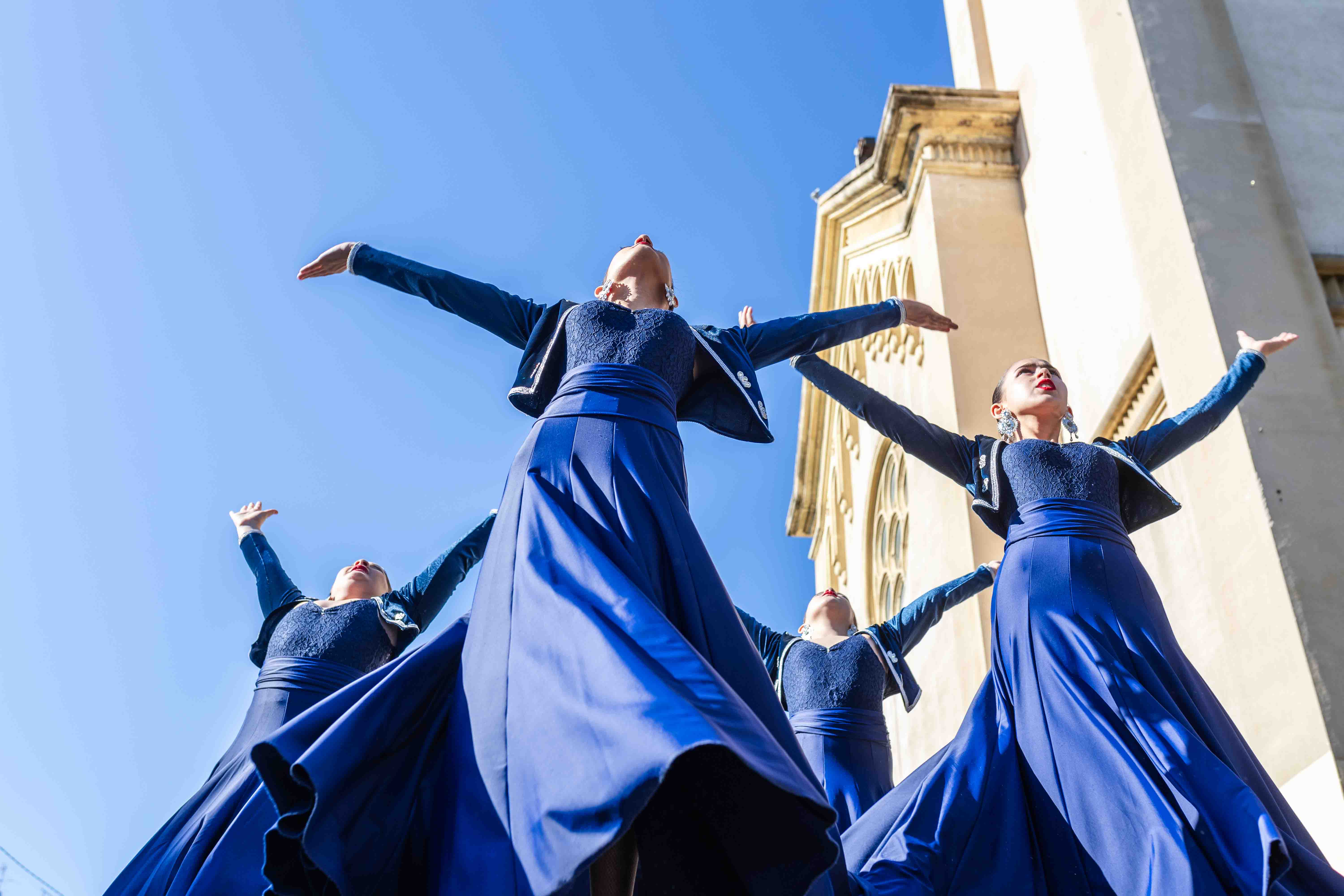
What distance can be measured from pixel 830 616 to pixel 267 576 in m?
3.02

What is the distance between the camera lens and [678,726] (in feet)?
7.86

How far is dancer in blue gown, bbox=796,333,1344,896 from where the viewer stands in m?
Result: 3.41

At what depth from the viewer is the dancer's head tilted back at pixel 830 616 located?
700 centimetres

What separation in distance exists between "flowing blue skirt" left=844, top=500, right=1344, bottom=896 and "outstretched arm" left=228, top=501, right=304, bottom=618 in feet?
11.2

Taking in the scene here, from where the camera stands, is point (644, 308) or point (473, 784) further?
point (644, 308)

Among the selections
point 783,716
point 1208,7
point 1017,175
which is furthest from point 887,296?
point 783,716

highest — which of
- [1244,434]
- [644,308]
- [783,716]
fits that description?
[1244,434]

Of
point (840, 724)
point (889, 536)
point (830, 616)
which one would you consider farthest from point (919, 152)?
point (840, 724)

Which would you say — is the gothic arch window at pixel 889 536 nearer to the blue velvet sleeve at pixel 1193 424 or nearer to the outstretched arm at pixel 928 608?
the outstretched arm at pixel 928 608

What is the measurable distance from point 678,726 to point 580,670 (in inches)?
14.4

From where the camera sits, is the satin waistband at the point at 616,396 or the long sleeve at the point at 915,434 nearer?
the satin waistband at the point at 616,396

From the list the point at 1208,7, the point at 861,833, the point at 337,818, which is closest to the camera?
the point at 337,818

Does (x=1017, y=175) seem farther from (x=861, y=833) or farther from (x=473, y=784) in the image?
(x=473, y=784)

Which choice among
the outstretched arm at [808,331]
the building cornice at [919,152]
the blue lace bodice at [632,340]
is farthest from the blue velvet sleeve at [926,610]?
the building cornice at [919,152]
